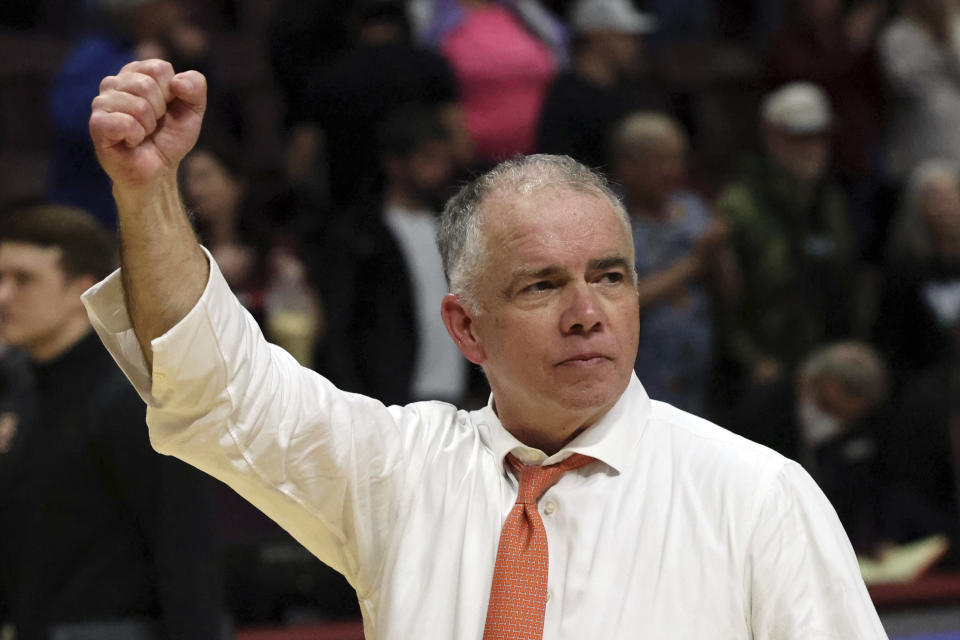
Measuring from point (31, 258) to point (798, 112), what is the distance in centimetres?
362

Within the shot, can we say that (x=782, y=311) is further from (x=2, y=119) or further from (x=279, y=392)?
(x=279, y=392)

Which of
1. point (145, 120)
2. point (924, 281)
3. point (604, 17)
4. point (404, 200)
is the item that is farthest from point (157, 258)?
point (924, 281)

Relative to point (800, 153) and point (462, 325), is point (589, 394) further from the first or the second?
point (800, 153)

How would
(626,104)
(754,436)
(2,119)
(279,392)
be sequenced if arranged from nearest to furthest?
(279,392)
(754,436)
(626,104)
(2,119)

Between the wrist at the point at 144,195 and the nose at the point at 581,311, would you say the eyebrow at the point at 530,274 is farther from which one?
the wrist at the point at 144,195

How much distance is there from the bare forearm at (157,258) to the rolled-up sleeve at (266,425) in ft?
0.10

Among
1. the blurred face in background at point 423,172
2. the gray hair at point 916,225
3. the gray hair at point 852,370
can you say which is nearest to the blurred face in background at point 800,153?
the gray hair at point 916,225

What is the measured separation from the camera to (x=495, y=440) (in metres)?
2.59

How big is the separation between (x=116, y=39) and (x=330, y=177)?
95 cm

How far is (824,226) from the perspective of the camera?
6594mm

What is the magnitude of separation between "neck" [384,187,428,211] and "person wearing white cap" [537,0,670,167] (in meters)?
0.64

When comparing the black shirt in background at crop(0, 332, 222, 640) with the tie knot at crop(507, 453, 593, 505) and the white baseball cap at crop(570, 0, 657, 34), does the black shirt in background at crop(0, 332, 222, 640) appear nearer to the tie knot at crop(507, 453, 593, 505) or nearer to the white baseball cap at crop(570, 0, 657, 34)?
the tie knot at crop(507, 453, 593, 505)

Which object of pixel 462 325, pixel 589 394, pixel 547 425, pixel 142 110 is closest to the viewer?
pixel 142 110

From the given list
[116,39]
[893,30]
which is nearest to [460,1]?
[116,39]
